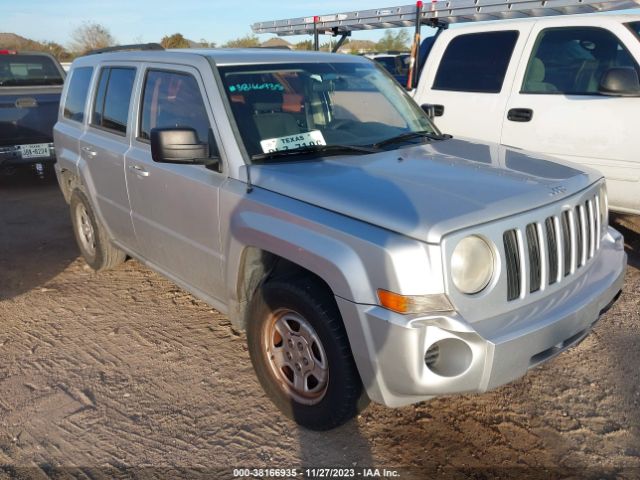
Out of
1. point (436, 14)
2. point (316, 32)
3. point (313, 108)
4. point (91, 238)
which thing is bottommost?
point (91, 238)

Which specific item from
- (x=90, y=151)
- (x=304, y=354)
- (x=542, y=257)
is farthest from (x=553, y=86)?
(x=90, y=151)

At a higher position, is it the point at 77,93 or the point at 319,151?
the point at 77,93

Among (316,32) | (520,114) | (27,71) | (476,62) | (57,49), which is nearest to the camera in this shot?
(520,114)

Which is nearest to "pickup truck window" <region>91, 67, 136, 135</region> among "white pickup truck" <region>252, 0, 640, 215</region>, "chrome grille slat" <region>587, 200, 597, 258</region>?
"white pickup truck" <region>252, 0, 640, 215</region>

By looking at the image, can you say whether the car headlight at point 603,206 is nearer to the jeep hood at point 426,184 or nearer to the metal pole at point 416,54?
the jeep hood at point 426,184

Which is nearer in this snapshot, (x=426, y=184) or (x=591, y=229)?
(x=426, y=184)

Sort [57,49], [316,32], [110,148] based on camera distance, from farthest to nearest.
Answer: [57,49], [316,32], [110,148]

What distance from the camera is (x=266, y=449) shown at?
2.89 metres

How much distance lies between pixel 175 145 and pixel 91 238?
2622mm

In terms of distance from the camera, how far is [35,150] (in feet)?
Result: 27.2

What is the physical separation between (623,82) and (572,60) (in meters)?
0.73

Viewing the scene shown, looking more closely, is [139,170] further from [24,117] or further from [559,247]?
[24,117]

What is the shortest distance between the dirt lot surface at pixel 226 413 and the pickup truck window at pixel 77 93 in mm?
1801

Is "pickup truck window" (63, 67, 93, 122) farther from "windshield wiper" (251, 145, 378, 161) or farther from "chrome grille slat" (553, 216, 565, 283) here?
"chrome grille slat" (553, 216, 565, 283)
